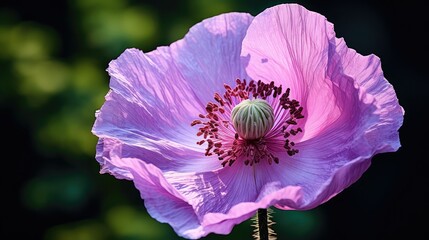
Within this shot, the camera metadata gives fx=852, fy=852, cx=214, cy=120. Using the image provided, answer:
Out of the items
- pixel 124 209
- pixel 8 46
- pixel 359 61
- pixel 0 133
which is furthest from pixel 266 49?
pixel 0 133

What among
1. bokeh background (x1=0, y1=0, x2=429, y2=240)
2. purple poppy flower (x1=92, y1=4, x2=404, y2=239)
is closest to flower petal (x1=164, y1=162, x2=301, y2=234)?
purple poppy flower (x1=92, y1=4, x2=404, y2=239)

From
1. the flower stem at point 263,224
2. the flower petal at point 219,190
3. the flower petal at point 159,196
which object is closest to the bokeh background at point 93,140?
the flower petal at point 219,190

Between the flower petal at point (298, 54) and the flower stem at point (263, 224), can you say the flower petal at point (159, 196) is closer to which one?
the flower stem at point (263, 224)

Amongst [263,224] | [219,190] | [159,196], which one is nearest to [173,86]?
[219,190]

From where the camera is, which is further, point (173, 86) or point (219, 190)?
point (173, 86)

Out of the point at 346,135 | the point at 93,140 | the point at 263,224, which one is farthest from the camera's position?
the point at 93,140

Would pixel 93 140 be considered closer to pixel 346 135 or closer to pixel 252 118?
pixel 252 118

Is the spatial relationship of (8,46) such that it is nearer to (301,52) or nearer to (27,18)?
(27,18)
